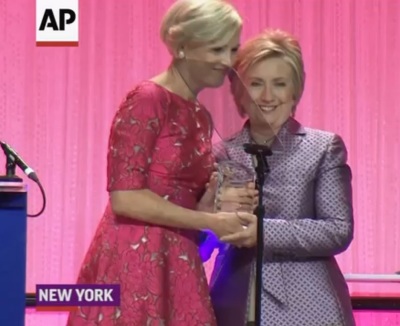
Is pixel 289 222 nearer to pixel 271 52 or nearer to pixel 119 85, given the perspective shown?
pixel 271 52

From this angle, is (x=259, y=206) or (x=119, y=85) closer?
(x=259, y=206)

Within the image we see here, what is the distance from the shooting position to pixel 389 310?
342 centimetres

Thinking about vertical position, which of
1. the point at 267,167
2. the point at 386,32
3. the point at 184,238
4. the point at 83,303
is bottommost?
the point at 83,303

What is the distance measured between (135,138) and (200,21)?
10.8 inches

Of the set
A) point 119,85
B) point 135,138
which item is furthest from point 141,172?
point 119,85

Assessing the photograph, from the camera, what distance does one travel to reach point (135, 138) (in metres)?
2.22

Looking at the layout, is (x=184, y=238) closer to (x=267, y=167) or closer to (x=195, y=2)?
(x=267, y=167)

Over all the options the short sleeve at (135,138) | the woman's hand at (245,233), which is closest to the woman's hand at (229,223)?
the woman's hand at (245,233)

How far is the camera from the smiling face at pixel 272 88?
2.43 metres

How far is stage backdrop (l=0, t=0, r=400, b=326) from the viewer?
11.0ft

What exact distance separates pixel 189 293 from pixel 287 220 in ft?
0.87

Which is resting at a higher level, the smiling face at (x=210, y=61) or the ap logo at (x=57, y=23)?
the ap logo at (x=57, y=23)

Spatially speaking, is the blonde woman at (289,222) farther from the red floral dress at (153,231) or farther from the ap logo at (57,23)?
the ap logo at (57,23)

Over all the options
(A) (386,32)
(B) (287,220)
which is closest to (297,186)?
(B) (287,220)
